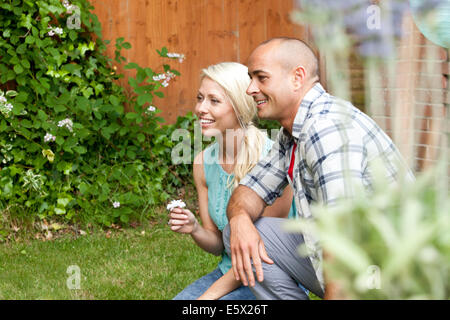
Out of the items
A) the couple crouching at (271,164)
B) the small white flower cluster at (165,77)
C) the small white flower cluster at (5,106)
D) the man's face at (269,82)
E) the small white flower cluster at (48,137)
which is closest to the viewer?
the couple crouching at (271,164)

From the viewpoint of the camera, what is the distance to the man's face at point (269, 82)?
145 centimetres

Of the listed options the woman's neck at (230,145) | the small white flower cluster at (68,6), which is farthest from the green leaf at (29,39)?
the woman's neck at (230,145)

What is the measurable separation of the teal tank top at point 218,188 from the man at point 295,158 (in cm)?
30

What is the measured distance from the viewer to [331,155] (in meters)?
1.17

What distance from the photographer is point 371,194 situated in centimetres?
67

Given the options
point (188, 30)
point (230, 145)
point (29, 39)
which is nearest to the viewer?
point (230, 145)

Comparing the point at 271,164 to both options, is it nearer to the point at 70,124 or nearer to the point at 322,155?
the point at 322,155

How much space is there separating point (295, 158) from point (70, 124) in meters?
2.30

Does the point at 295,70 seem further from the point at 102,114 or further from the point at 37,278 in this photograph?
the point at 102,114

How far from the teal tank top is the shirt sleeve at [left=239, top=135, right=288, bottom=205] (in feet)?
1.23

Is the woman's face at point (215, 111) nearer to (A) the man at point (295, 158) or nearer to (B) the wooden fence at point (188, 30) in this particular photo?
(A) the man at point (295, 158)

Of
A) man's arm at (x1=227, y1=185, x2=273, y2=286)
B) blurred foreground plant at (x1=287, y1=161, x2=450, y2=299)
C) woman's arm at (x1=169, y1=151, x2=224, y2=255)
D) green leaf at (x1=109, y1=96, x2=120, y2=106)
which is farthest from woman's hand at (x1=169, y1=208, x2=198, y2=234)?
green leaf at (x1=109, y1=96, x2=120, y2=106)

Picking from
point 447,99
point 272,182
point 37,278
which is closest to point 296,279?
point 272,182

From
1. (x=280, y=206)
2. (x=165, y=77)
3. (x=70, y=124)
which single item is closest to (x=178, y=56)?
(x=165, y=77)
